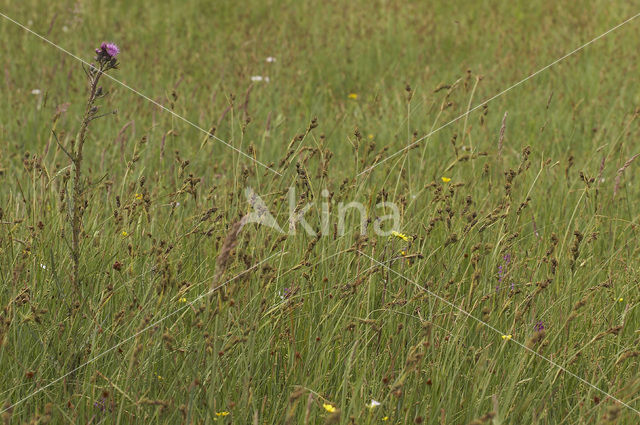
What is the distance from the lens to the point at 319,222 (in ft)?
→ 8.27

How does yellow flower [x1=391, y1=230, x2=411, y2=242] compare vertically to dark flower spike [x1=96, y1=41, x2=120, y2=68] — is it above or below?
below

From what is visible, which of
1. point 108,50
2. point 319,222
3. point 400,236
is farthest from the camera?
point 319,222

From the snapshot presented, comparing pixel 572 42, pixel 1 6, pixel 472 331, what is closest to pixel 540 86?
pixel 572 42

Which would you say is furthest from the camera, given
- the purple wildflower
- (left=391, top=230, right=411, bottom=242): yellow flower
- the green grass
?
(left=391, top=230, right=411, bottom=242): yellow flower

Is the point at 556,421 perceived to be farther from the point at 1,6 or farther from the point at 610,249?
the point at 1,6

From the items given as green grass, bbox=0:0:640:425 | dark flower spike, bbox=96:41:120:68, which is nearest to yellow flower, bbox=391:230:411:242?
green grass, bbox=0:0:640:425

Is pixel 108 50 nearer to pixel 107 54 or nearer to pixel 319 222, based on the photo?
pixel 107 54

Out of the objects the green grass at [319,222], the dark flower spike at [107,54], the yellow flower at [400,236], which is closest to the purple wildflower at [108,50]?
the dark flower spike at [107,54]

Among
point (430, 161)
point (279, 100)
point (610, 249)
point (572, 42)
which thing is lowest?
point (610, 249)

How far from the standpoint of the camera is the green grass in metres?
1.76

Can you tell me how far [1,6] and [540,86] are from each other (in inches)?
176

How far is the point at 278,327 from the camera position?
6.59 ft

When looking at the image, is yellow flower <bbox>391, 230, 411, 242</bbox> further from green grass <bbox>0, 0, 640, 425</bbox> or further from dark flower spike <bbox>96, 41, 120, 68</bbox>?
dark flower spike <bbox>96, 41, 120, 68</bbox>

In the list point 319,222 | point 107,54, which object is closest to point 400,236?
point 319,222
